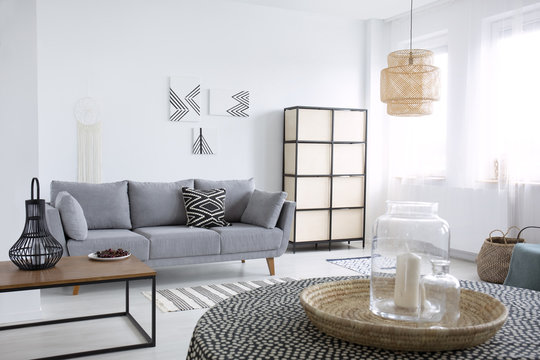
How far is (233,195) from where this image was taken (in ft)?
17.0

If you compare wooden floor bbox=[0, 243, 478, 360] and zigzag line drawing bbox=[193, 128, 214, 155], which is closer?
wooden floor bbox=[0, 243, 478, 360]

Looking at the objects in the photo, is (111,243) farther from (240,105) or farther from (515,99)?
(515,99)

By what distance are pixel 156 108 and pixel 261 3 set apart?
175 cm

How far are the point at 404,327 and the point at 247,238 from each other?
358 cm

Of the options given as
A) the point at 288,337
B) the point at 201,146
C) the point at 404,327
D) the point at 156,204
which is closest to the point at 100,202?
the point at 156,204

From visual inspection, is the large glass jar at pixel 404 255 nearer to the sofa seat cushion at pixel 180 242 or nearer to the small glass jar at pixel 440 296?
the small glass jar at pixel 440 296

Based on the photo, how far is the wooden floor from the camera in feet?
9.20

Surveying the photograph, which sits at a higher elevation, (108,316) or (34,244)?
(34,244)

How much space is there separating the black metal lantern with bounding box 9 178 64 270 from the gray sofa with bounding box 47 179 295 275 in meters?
1.06

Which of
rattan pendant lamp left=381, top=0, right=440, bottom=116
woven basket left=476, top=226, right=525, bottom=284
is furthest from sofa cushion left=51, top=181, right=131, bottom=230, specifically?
woven basket left=476, top=226, right=525, bottom=284

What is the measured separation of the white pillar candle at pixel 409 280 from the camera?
3.83ft

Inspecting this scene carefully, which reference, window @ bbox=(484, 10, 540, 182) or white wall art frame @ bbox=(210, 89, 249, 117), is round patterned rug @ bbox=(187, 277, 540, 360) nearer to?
window @ bbox=(484, 10, 540, 182)

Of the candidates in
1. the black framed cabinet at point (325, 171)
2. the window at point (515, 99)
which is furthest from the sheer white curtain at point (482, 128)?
the black framed cabinet at point (325, 171)

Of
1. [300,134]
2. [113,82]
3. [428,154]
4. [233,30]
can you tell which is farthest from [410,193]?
[113,82]
